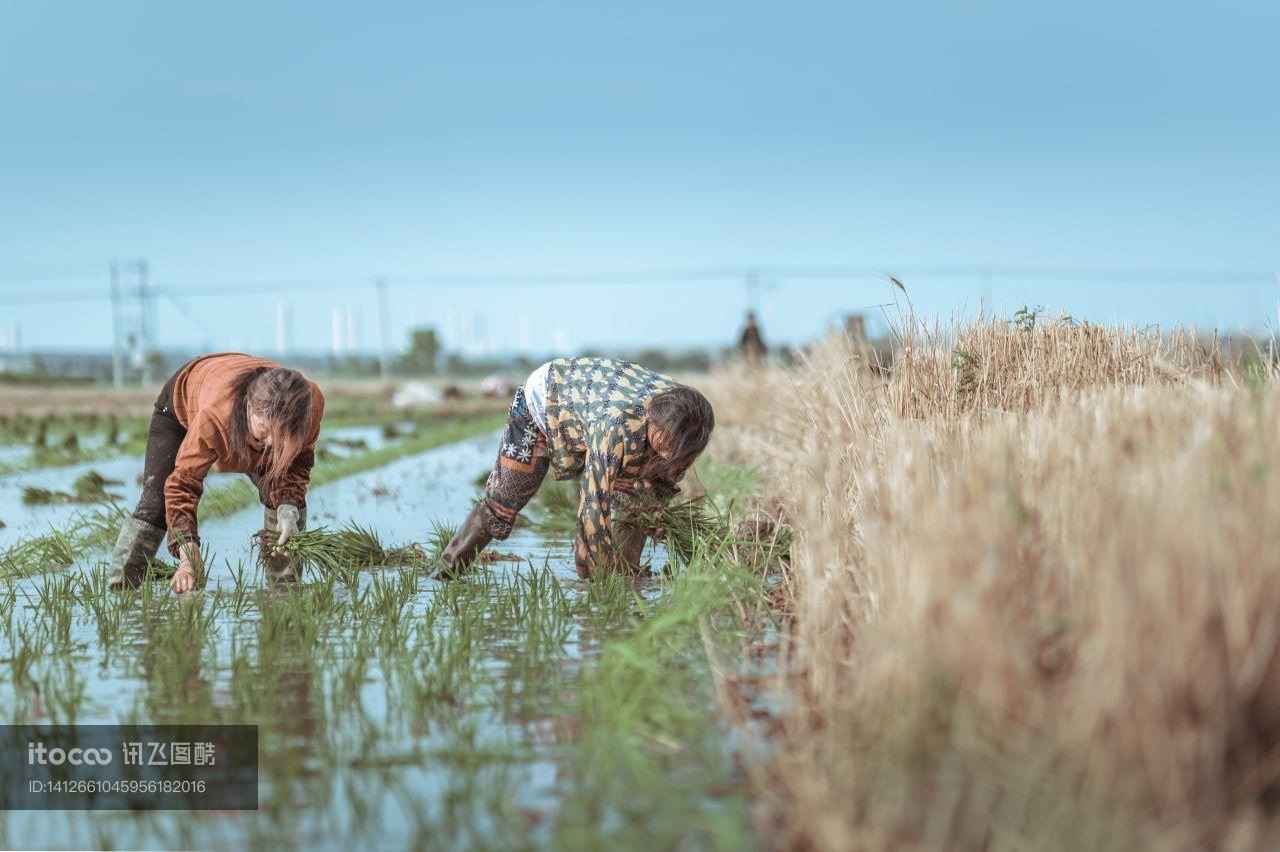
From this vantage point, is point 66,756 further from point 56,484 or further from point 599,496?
point 56,484

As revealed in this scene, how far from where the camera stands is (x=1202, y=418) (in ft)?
12.0

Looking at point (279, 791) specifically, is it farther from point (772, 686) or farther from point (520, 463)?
point (520, 463)

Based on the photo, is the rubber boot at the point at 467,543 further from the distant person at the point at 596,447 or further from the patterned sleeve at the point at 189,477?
the patterned sleeve at the point at 189,477

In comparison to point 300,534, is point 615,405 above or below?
above

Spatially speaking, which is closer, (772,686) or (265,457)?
(772,686)

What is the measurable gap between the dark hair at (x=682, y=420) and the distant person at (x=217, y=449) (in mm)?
1348

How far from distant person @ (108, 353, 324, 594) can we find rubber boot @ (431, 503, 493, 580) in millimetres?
683

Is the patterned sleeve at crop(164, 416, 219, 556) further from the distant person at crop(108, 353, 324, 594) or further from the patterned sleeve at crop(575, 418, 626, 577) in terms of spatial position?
the patterned sleeve at crop(575, 418, 626, 577)

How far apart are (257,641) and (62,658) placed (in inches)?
24.3

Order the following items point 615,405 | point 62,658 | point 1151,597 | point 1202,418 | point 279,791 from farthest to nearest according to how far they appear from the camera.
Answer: point 615,405 → point 62,658 → point 1202,418 → point 279,791 → point 1151,597

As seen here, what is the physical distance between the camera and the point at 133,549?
5.72 metres

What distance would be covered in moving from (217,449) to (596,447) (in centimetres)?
153

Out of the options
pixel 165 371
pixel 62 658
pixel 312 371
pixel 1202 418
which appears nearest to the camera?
pixel 1202 418

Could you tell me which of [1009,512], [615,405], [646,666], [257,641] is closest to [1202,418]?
[1009,512]
